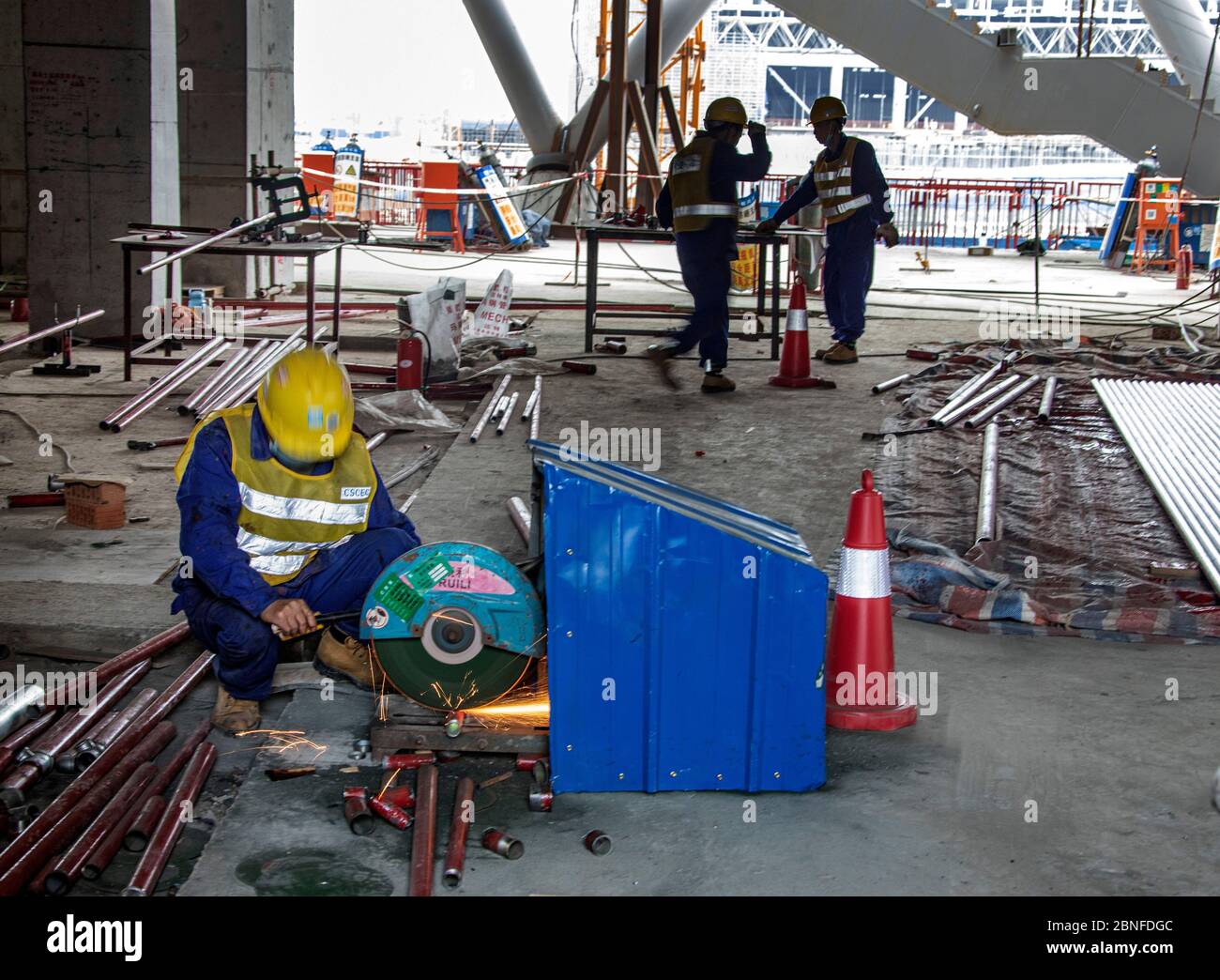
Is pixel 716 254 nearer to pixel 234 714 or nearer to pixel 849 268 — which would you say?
pixel 849 268

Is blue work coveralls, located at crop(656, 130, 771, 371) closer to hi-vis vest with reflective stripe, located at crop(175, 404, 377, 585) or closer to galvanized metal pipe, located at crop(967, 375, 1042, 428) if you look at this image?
galvanized metal pipe, located at crop(967, 375, 1042, 428)

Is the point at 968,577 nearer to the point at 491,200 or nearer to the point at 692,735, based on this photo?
the point at 692,735

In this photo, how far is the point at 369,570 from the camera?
14.4ft

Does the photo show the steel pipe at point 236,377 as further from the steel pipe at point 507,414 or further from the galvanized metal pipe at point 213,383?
the steel pipe at point 507,414

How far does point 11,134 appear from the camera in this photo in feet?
52.7

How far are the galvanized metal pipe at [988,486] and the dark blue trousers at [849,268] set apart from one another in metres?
2.96

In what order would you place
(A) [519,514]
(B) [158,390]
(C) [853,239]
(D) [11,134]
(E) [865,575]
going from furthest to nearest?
(D) [11,134] < (C) [853,239] < (B) [158,390] < (A) [519,514] < (E) [865,575]

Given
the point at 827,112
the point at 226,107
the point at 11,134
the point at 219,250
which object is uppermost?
the point at 226,107

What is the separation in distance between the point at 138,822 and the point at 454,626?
985 millimetres

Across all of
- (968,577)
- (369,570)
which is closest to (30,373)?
(369,570)

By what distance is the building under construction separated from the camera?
336 cm

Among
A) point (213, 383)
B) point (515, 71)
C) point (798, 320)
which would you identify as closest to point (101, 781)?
point (213, 383)

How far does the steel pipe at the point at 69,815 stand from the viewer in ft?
10.6
